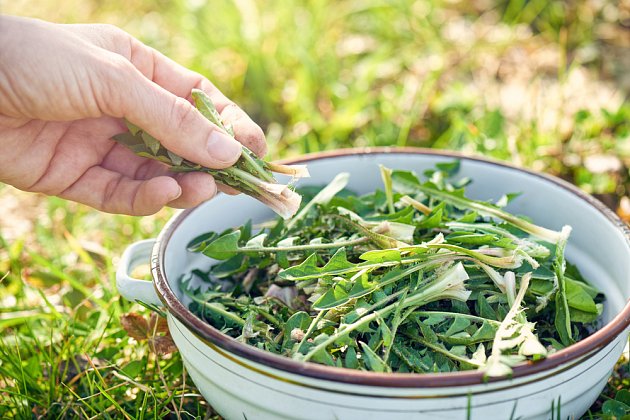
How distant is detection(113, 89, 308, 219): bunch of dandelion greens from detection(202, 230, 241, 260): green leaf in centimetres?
11

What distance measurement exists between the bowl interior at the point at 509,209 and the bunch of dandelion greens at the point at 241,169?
0.62ft

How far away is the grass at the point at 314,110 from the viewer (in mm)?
1728

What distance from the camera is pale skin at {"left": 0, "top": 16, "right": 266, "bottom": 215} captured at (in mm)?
1337

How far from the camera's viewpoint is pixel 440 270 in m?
1.43

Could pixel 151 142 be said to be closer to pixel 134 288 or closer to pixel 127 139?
pixel 127 139

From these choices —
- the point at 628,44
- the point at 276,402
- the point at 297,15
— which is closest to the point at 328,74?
the point at 297,15

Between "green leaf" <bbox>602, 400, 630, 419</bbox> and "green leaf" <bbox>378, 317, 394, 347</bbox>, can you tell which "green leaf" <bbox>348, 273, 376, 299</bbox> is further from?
"green leaf" <bbox>602, 400, 630, 419</bbox>

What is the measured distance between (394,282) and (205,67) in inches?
86.3

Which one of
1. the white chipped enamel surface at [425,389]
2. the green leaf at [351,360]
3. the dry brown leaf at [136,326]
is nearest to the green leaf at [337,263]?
the green leaf at [351,360]

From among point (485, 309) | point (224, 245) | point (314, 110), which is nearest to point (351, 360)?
point (485, 309)

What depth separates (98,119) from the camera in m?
1.69

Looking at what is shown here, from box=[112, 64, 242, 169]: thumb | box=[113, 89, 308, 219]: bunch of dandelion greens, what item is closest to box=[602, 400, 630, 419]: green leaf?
box=[113, 89, 308, 219]: bunch of dandelion greens

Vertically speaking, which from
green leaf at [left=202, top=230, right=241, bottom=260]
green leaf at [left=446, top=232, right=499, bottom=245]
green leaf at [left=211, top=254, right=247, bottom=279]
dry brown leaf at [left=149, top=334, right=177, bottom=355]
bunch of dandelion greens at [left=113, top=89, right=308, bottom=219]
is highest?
bunch of dandelion greens at [left=113, top=89, right=308, bottom=219]

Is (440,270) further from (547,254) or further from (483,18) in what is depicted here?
(483,18)
